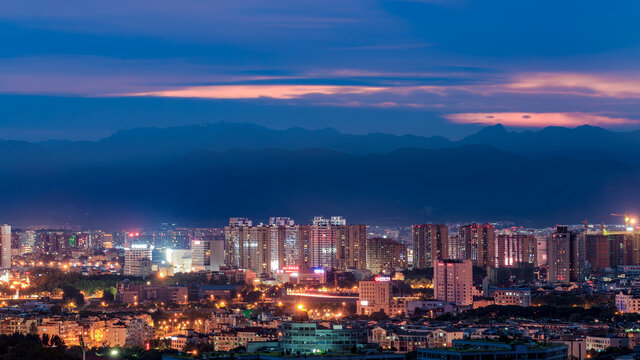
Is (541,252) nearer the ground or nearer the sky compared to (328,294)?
nearer the sky

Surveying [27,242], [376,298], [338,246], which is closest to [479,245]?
[338,246]

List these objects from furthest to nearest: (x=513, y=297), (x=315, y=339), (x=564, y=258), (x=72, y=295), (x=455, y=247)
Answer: (x=455, y=247) < (x=564, y=258) < (x=72, y=295) < (x=513, y=297) < (x=315, y=339)

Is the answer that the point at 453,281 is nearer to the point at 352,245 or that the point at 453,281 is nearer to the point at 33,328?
the point at 33,328

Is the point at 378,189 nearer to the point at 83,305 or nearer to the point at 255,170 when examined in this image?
the point at 255,170

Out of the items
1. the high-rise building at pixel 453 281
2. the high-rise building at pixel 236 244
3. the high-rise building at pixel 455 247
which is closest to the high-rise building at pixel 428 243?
the high-rise building at pixel 455 247

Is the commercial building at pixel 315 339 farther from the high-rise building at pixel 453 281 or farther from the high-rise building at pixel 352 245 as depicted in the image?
the high-rise building at pixel 352 245

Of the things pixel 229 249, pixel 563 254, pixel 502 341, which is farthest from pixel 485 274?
pixel 502 341
